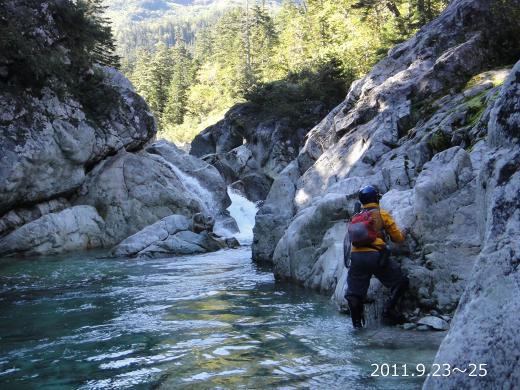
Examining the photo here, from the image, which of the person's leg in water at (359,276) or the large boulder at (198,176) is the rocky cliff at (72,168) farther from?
the person's leg in water at (359,276)

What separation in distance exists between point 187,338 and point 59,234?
14.4 meters

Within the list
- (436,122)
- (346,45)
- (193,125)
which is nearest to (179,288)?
(436,122)

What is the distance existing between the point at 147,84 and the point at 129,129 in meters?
55.4

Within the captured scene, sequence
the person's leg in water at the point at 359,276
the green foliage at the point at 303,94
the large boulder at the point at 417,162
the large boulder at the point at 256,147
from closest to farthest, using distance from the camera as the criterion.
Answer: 1. the person's leg in water at the point at 359,276
2. the large boulder at the point at 417,162
3. the green foliage at the point at 303,94
4. the large boulder at the point at 256,147

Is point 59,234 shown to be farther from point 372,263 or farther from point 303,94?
point 303,94

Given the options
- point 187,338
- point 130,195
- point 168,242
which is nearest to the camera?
point 187,338

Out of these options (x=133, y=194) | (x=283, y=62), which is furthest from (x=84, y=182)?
(x=283, y=62)

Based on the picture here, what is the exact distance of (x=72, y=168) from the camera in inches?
882

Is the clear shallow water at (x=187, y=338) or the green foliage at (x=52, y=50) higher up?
the green foliage at (x=52, y=50)

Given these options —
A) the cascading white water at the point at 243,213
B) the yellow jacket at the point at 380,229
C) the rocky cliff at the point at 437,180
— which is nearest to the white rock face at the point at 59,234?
the cascading white water at the point at 243,213

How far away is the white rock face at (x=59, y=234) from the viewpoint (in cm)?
1927

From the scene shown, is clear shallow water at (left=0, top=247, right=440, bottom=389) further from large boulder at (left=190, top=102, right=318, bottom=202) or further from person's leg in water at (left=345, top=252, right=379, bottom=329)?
large boulder at (left=190, top=102, right=318, bottom=202)

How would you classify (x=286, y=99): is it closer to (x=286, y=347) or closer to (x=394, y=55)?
(x=394, y=55)

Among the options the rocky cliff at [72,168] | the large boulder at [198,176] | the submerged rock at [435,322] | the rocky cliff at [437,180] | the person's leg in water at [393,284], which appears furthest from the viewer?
the large boulder at [198,176]
